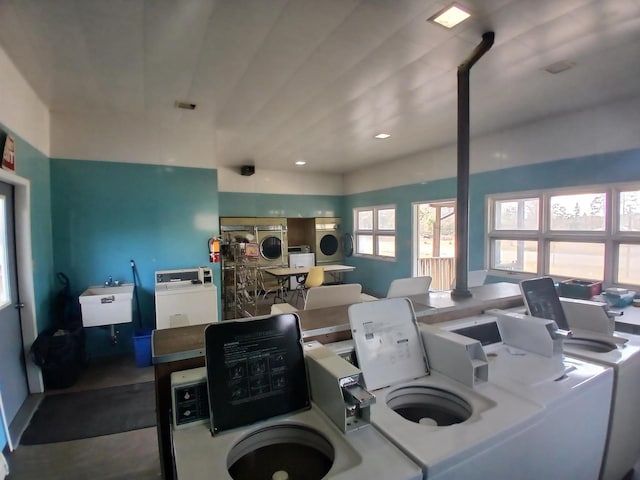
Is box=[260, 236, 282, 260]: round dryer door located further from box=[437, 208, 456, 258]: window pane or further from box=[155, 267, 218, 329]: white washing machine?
box=[437, 208, 456, 258]: window pane

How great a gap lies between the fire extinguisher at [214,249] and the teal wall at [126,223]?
0.07 meters

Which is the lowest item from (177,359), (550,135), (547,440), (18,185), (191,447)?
(547,440)

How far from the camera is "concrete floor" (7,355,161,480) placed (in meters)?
2.02

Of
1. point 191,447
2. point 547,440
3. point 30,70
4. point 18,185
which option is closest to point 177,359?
point 191,447

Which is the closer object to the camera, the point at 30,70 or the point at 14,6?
the point at 14,6

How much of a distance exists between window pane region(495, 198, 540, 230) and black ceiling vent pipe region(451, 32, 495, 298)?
8.08 feet

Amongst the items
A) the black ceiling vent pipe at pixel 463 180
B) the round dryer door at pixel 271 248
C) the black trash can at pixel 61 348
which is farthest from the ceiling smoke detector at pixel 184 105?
the round dryer door at pixel 271 248

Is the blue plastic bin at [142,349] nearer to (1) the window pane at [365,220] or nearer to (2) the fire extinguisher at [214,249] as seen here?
(2) the fire extinguisher at [214,249]

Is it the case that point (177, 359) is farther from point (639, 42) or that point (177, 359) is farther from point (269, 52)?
point (639, 42)

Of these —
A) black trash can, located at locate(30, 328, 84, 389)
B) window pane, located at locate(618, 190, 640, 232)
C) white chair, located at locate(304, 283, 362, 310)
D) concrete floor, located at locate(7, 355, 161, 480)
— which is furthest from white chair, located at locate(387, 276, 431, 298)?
black trash can, located at locate(30, 328, 84, 389)

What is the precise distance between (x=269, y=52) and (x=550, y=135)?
3.47 m

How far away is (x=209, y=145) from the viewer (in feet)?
13.6

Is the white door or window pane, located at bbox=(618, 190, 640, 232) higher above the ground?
window pane, located at bbox=(618, 190, 640, 232)

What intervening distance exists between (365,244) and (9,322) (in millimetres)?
6191
